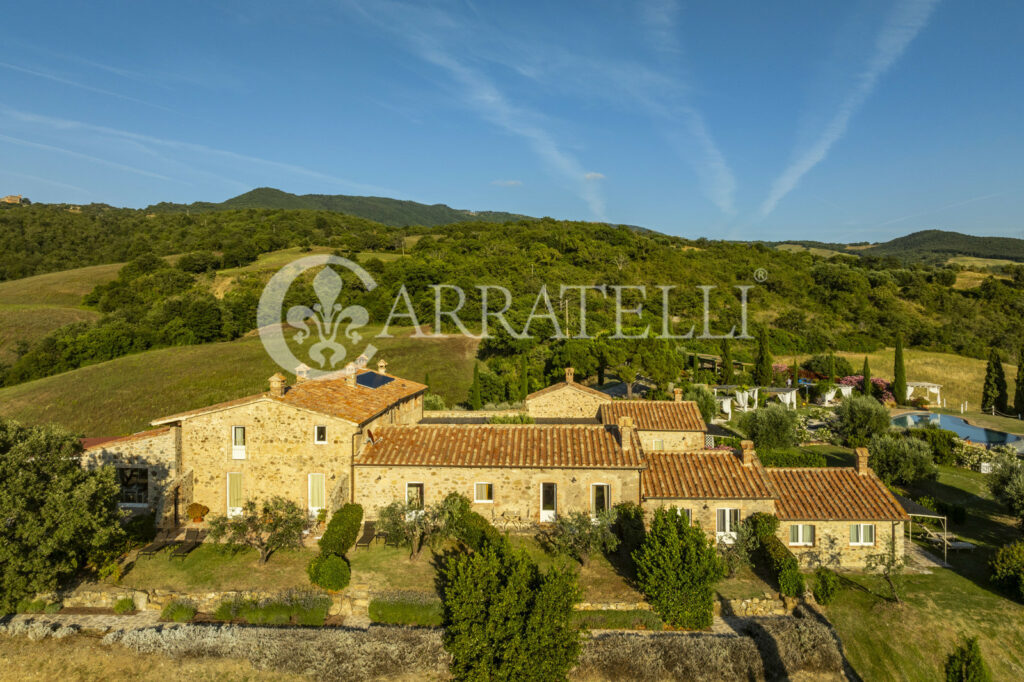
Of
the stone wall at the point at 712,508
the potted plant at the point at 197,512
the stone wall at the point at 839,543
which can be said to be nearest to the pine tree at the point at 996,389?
the stone wall at the point at 839,543

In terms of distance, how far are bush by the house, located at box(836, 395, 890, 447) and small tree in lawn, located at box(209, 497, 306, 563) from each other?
30.3 m

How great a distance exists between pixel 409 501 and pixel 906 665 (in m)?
14.5

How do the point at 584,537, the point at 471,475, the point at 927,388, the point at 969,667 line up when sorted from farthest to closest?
the point at 927,388 < the point at 471,475 < the point at 584,537 < the point at 969,667

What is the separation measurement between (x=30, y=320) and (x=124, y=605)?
69.2 meters

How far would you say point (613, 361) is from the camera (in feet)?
144

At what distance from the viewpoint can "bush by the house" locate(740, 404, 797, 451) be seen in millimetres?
31734

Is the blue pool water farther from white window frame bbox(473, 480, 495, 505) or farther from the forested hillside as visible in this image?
white window frame bbox(473, 480, 495, 505)

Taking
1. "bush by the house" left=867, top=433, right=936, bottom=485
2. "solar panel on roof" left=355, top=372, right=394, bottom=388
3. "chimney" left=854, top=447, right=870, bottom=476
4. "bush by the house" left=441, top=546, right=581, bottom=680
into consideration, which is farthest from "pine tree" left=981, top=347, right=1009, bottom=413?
"bush by the house" left=441, top=546, right=581, bottom=680

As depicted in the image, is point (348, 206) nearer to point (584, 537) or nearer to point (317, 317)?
point (317, 317)

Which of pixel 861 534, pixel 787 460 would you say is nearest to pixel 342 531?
pixel 861 534

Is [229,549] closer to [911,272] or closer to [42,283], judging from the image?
[42,283]

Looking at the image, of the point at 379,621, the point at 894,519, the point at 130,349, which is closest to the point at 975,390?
the point at 894,519

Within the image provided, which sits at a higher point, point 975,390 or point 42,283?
point 42,283

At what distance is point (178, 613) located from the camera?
15.3 m
